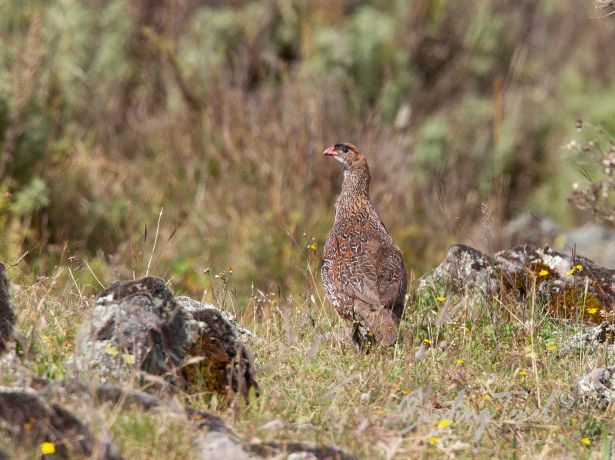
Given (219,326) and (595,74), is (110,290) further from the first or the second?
(595,74)

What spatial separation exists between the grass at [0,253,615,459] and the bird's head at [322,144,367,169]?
2092 millimetres

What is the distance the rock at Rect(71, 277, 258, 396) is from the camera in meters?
4.86

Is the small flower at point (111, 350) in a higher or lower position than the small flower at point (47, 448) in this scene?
higher

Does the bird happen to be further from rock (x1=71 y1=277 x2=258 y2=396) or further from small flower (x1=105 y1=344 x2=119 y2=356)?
small flower (x1=105 y1=344 x2=119 y2=356)

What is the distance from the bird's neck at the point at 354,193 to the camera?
8.18 meters

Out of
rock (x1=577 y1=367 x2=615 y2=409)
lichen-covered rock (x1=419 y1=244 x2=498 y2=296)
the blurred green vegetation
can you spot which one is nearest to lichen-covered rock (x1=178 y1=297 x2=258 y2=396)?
rock (x1=577 y1=367 x2=615 y2=409)

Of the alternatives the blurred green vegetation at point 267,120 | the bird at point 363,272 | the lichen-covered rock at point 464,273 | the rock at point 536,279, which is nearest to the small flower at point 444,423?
the bird at point 363,272

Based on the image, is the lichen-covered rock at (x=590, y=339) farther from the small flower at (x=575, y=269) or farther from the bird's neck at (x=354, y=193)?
the bird's neck at (x=354, y=193)

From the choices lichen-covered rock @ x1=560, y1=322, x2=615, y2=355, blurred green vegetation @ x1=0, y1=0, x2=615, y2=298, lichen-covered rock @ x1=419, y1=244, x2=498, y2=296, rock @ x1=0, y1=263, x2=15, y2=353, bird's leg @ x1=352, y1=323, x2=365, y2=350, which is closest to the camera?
rock @ x1=0, y1=263, x2=15, y2=353

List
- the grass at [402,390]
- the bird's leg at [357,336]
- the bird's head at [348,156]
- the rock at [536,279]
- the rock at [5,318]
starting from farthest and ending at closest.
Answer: the bird's head at [348,156] < the rock at [536,279] < the bird's leg at [357,336] < the rock at [5,318] < the grass at [402,390]

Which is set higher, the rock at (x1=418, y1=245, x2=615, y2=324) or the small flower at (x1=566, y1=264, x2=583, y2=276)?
the small flower at (x1=566, y1=264, x2=583, y2=276)

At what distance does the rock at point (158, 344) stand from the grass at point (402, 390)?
0.12 m

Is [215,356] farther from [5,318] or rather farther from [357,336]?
[357,336]

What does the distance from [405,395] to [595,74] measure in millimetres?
13404
